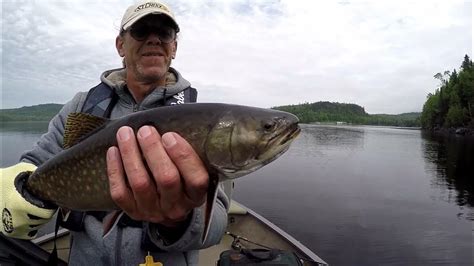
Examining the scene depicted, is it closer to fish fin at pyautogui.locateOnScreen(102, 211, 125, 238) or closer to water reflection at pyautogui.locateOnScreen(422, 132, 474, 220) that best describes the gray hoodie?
fish fin at pyautogui.locateOnScreen(102, 211, 125, 238)

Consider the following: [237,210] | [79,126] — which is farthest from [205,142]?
[237,210]

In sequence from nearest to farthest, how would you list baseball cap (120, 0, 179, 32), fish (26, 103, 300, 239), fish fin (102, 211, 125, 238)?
fish (26, 103, 300, 239) < fish fin (102, 211, 125, 238) < baseball cap (120, 0, 179, 32)

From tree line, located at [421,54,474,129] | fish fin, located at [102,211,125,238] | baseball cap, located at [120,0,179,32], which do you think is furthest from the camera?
tree line, located at [421,54,474,129]

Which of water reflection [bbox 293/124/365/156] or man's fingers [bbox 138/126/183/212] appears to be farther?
water reflection [bbox 293/124/365/156]

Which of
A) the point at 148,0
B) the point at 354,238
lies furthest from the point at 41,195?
the point at 354,238

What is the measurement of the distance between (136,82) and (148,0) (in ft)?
2.85

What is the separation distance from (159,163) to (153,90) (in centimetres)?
182

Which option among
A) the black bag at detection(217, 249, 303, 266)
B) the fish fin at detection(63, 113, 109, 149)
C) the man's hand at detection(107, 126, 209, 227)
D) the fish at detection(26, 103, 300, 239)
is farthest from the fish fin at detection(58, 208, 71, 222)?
the black bag at detection(217, 249, 303, 266)

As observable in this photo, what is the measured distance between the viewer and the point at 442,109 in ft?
369

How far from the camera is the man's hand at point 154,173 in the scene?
2209 mm

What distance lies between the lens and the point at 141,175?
2.25m

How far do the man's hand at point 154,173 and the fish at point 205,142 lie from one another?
106mm

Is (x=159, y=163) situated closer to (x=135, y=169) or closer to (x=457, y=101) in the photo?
(x=135, y=169)

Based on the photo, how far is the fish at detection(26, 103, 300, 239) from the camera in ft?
7.63
